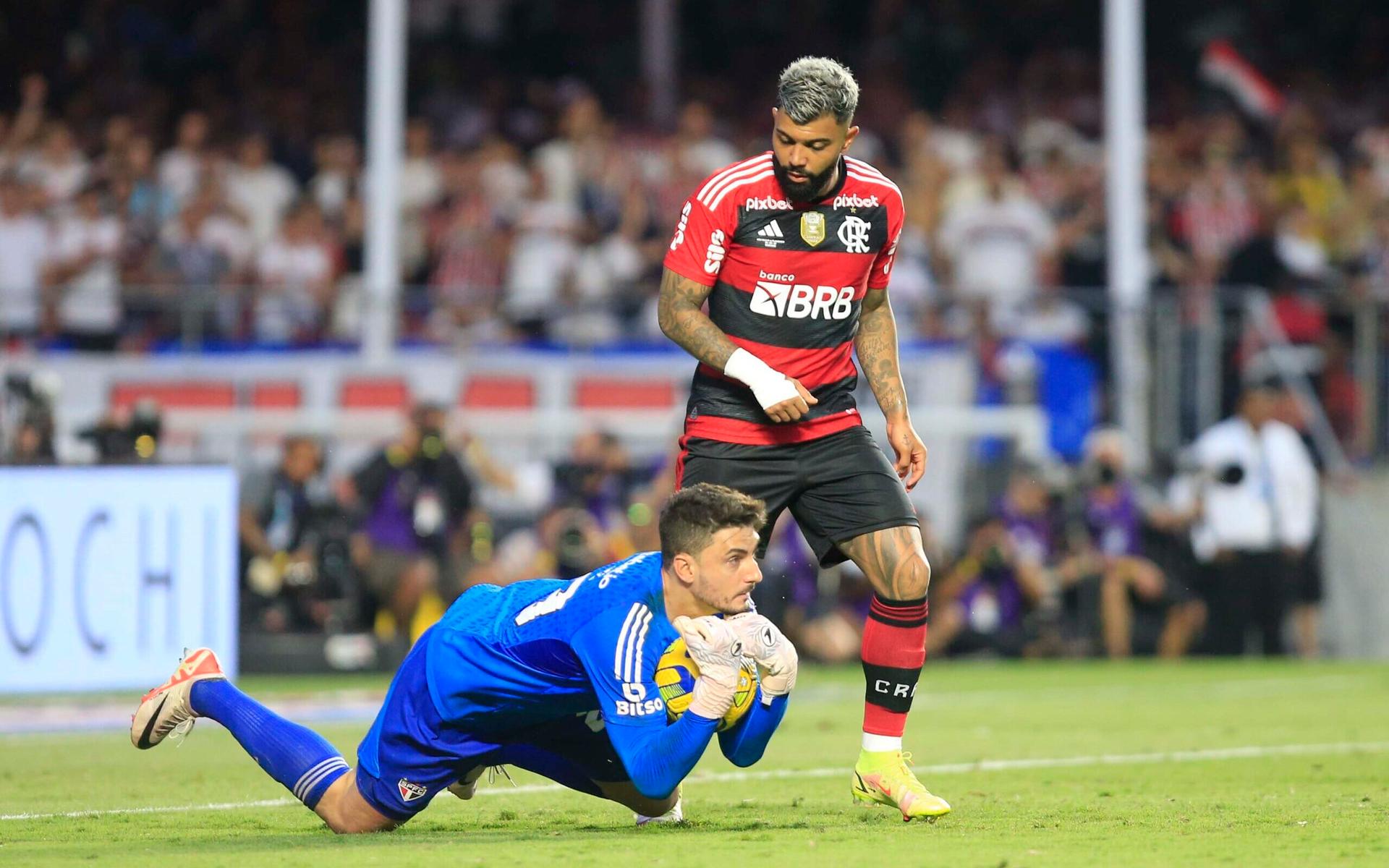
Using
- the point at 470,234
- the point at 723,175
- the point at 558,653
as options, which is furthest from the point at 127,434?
the point at 558,653

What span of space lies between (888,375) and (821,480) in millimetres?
500

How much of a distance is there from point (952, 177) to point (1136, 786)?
37.7 feet

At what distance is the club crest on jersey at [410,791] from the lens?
6082mm

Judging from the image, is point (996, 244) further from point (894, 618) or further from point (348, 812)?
point (348, 812)

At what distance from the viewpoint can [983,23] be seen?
76.6 feet

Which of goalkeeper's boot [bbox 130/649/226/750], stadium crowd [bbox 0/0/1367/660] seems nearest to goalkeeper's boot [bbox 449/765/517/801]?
goalkeeper's boot [bbox 130/649/226/750]

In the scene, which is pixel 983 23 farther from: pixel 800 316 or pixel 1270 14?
pixel 800 316

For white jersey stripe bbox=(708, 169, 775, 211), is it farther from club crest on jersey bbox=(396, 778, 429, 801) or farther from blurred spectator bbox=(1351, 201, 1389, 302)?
blurred spectator bbox=(1351, 201, 1389, 302)

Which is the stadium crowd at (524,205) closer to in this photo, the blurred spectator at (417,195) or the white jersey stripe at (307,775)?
the blurred spectator at (417,195)

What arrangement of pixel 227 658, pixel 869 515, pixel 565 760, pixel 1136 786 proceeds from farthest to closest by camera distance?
pixel 227 658, pixel 1136 786, pixel 869 515, pixel 565 760

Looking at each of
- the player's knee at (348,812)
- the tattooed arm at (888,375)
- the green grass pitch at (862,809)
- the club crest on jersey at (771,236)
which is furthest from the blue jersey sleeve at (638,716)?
the club crest on jersey at (771,236)

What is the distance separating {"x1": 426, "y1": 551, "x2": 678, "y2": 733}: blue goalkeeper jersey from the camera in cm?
566

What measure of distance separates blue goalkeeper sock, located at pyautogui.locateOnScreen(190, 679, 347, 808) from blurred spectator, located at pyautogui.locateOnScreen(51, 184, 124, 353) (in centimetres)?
1065

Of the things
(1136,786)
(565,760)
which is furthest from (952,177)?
(565,760)
